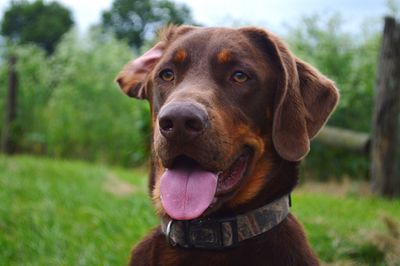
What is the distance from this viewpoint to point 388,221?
546 centimetres

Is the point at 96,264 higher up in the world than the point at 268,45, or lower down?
lower down

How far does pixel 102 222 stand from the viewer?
6016 millimetres

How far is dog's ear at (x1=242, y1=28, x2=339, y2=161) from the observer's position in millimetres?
3039

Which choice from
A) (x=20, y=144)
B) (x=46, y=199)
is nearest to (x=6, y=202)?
(x=46, y=199)

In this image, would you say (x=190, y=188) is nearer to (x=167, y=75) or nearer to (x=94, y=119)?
(x=167, y=75)

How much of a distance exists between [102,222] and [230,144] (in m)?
3.45

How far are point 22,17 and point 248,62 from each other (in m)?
33.5

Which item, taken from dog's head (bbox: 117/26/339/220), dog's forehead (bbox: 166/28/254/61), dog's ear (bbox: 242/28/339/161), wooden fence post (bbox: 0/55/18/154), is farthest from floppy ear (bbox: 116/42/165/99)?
wooden fence post (bbox: 0/55/18/154)

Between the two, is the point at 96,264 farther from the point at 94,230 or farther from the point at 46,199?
the point at 46,199

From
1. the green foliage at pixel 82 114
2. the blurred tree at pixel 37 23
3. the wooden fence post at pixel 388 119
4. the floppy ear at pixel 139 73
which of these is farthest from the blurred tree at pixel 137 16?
the floppy ear at pixel 139 73

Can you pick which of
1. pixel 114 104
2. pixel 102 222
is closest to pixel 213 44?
pixel 102 222

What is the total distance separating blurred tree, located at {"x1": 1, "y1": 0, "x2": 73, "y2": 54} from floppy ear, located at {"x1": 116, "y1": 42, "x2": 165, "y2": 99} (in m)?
29.9

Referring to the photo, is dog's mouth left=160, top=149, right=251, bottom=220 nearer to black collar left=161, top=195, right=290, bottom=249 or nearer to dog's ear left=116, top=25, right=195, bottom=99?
black collar left=161, top=195, right=290, bottom=249

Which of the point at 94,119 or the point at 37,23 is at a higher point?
the point at 94,119
